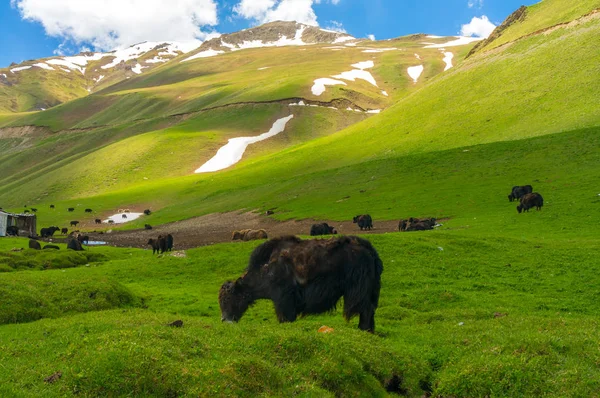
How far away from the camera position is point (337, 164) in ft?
221

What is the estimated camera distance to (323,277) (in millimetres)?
11305

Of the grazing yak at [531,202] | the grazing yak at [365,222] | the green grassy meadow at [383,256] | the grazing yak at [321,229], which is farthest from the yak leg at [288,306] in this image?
the grazing yak at [531,202]

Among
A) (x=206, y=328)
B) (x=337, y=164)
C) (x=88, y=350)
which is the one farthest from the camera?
(x=337, y=164)

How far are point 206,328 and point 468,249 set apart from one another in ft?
48.5

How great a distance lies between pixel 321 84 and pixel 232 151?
4776cm

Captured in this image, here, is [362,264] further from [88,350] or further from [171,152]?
[171,152]

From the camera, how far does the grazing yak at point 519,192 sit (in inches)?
1495

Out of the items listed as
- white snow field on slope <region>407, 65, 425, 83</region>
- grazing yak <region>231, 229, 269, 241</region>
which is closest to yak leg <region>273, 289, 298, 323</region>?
grazing yak <region>231, 229, 269, 241</region>

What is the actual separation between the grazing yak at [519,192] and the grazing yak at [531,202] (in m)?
3.40

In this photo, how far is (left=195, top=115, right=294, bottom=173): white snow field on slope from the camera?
9181 centimetres

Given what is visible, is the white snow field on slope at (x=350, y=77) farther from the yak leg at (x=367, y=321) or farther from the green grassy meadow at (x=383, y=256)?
the yak leg at (x=367, y=321)

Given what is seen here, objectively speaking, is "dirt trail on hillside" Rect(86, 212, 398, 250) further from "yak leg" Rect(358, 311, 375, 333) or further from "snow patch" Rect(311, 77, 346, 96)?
"snow patch" Rect(311, 77, 346, 96)

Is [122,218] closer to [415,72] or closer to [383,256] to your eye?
[383,256]

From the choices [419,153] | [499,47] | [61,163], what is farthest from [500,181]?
[61,163]
